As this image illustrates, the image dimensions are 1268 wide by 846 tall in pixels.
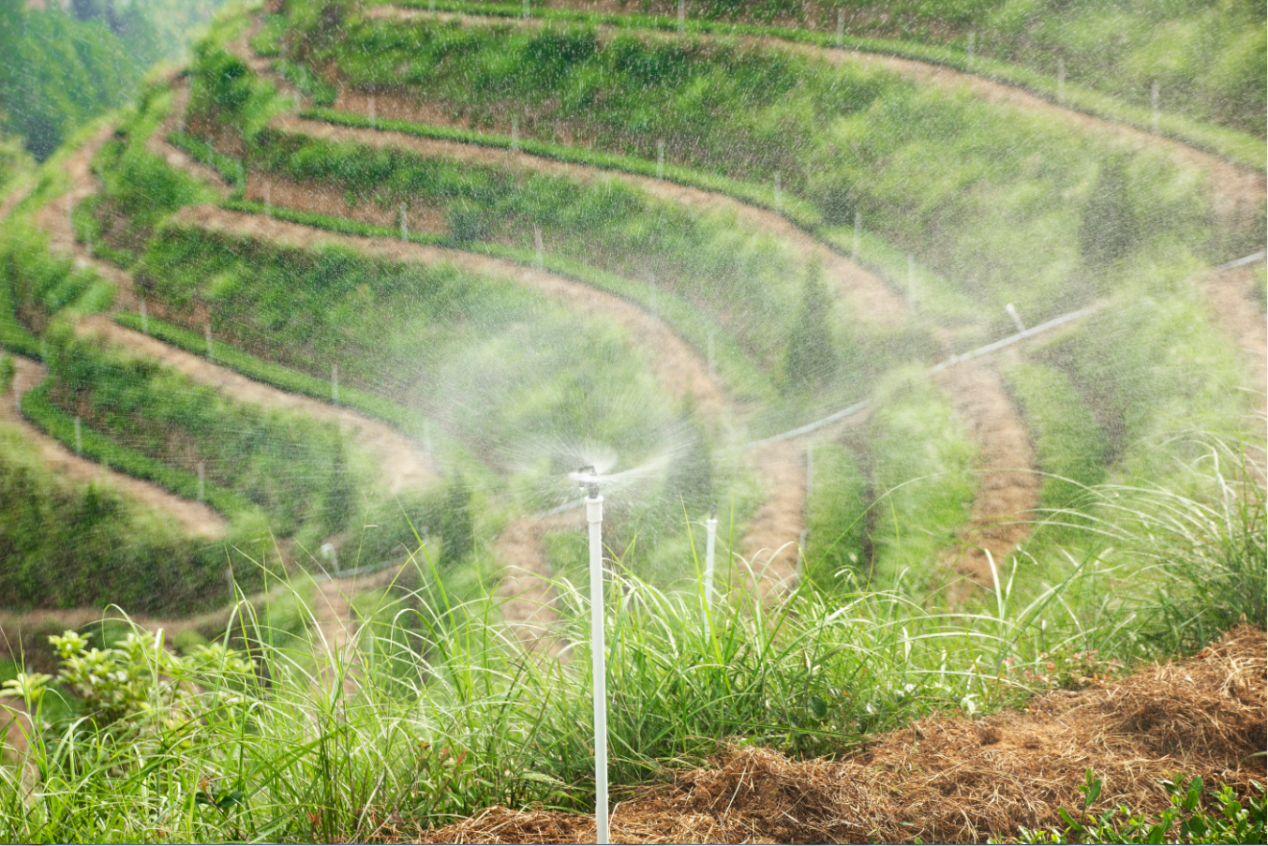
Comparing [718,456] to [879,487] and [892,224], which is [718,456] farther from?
[892,224]

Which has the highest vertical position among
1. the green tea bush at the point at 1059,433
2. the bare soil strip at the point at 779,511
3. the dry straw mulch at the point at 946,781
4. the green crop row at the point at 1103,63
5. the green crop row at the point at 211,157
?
the green crop row at the point at 1103,63

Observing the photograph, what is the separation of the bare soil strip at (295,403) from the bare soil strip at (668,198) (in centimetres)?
52

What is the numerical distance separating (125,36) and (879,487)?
2200 millimetres

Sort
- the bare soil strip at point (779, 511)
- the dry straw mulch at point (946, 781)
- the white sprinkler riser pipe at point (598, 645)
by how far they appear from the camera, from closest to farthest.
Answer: the white sprinkler riser pipe at point (598, 645), the dry straw mulch at point (946, 781), the bare soil strip at point (779, 511)

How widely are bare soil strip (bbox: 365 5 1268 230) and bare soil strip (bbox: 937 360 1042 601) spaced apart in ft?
2.18

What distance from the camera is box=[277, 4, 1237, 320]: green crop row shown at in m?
2.11

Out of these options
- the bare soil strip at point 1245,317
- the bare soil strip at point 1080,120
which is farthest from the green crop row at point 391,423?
the bare soil strip at point 1245,317

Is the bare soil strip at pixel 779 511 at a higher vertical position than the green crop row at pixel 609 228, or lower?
lower

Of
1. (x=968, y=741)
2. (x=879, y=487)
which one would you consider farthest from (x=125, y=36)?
(x=968, y=741)

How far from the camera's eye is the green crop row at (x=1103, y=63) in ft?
6.86

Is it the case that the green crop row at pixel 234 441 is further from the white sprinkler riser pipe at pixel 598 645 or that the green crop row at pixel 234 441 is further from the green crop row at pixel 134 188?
the white sprinkler riser pipe at pixel 598 645

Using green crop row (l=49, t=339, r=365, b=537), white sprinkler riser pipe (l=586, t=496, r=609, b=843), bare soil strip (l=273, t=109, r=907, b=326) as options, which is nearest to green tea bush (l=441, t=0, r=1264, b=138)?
bare soil strip (l=273, t=109, r=907, b=326)

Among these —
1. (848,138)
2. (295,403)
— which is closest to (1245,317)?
(848,138)

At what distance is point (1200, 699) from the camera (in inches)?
63.6
